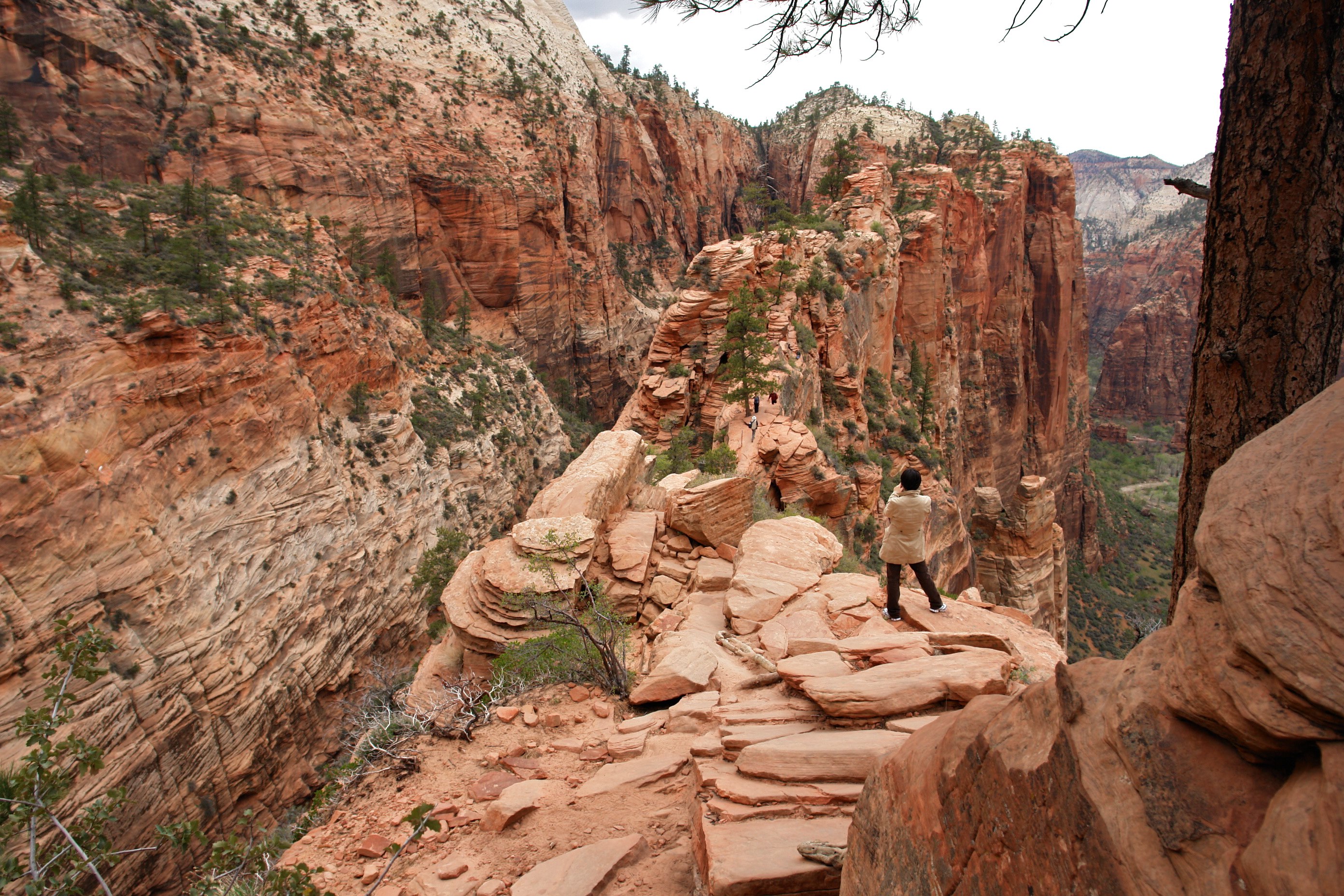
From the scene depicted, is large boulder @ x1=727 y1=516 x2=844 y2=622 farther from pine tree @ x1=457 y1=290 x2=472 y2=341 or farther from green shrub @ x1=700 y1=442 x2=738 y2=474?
pine tree @ x1=457 y1=290 x2=472 y2=341

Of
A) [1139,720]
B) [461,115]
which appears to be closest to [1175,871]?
[1139,720]

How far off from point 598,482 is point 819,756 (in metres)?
6.49

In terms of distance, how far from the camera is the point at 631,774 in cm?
414

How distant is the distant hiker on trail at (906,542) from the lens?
5582mm

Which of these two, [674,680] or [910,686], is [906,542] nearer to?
[910,686]

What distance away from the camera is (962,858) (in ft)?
6.49

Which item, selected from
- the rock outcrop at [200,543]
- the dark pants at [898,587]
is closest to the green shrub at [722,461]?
the dark pants at [898,587]

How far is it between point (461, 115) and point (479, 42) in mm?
8544

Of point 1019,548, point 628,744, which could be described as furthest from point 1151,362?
point 628,744

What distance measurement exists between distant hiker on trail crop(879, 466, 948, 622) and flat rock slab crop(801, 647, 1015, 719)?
61.3 inches

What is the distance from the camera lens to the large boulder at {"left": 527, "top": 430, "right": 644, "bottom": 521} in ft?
29.6

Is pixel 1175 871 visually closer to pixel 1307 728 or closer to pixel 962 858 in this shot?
pixel 1307 728

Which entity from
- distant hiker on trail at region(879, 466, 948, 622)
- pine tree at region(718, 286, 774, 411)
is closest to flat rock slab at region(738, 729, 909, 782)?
distant hiker on trail at region(879, 466, 948, 622)

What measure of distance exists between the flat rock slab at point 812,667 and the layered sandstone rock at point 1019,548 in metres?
20.8
